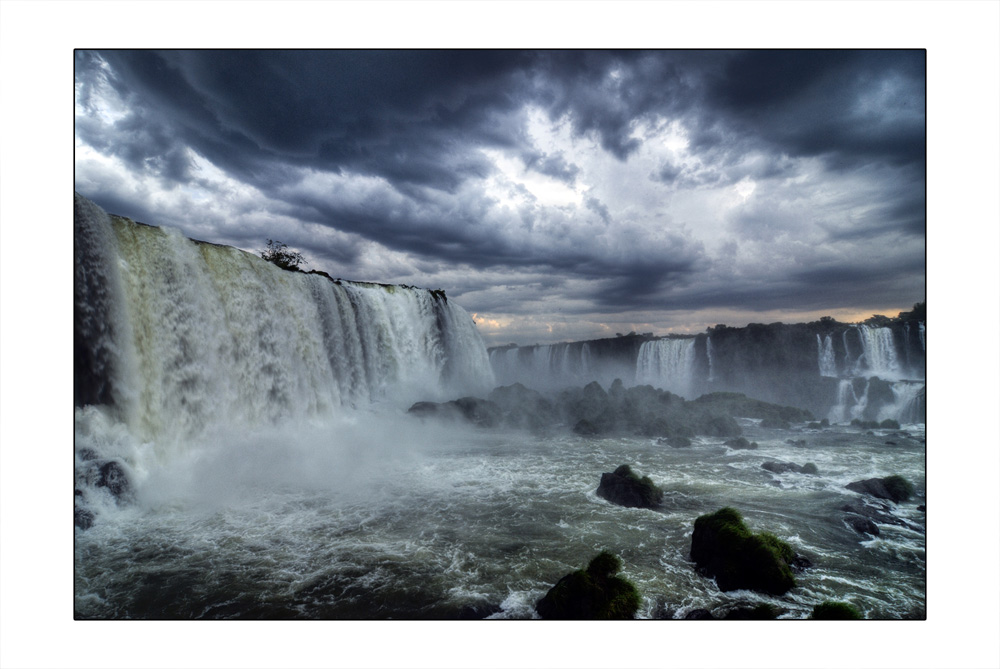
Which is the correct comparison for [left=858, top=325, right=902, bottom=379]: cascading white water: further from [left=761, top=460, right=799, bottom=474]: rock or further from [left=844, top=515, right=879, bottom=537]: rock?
[left=844, top=515, right=879, bottom=537]: rock

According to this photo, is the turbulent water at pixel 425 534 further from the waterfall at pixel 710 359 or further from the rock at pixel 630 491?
the waterfall at pixel 710 359

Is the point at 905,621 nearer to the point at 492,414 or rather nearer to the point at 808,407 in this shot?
the point at 492,414

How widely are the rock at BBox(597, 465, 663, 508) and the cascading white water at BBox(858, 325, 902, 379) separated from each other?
10.9 meters

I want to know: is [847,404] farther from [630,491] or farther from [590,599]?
[590,599]

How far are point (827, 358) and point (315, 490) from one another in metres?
17.3

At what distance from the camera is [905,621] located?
2877 millimetres

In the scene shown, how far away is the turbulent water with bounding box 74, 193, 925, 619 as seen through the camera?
3332 mm

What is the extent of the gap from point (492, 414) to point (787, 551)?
28.3ft

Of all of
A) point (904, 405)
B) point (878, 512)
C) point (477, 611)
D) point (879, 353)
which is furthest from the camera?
point (879, 353)

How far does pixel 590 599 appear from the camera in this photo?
116 inches

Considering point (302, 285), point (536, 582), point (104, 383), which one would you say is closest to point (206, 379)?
point (104, 383)

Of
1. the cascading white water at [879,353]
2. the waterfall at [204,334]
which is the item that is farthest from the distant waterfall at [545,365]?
the waterfall at [204,334]

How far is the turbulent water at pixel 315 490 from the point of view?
3.33 metres

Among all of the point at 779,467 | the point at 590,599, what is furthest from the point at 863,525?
the point at 590,599
